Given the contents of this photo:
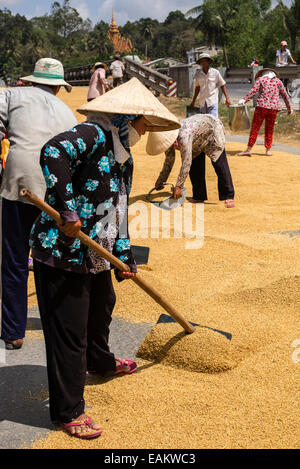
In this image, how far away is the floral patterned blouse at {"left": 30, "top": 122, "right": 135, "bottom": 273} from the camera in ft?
7.60

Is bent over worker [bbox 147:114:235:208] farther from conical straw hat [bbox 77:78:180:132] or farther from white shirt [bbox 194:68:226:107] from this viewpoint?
conical straw hat [bbox 77:78:180:132]

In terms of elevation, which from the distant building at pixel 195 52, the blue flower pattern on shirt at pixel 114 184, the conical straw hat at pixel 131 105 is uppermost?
the distant building at pixel 195 52

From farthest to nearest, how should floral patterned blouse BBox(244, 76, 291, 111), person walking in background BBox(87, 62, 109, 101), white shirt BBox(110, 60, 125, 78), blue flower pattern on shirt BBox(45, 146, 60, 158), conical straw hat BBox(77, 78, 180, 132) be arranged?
white shirt BBox(110, 60, 125, 78) < person walking in background BBox(87, 62, 109, 101) < floral patterned blouse BBox(244, 76, 291, 111) < conical straw hat BBox(77, 78, 180, 132) < blue flower pattern on shirt BBox(45, 146, 60, 158)

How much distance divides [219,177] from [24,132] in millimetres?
3685

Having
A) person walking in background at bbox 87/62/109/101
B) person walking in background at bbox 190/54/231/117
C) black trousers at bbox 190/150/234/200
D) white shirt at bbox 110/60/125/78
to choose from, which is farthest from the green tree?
black trousers at bbox 190/150/234/200

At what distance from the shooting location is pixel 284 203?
273 inches

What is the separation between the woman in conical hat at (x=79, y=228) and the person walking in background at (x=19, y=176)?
85 cm

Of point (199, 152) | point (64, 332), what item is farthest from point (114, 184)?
point (199, 152)

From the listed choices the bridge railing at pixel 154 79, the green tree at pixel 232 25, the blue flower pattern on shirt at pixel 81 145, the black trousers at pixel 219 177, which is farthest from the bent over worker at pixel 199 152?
the green tree at pixel 232 25

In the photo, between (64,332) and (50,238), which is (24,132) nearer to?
(50,238)

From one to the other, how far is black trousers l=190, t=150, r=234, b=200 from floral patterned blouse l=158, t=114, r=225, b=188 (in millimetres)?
209

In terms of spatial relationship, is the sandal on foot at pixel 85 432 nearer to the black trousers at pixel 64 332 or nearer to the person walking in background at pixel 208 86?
the black trousers at pixel 64 332

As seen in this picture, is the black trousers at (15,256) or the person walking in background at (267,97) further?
the person walking in background at (267,97)

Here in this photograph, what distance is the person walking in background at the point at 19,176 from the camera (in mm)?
3371
